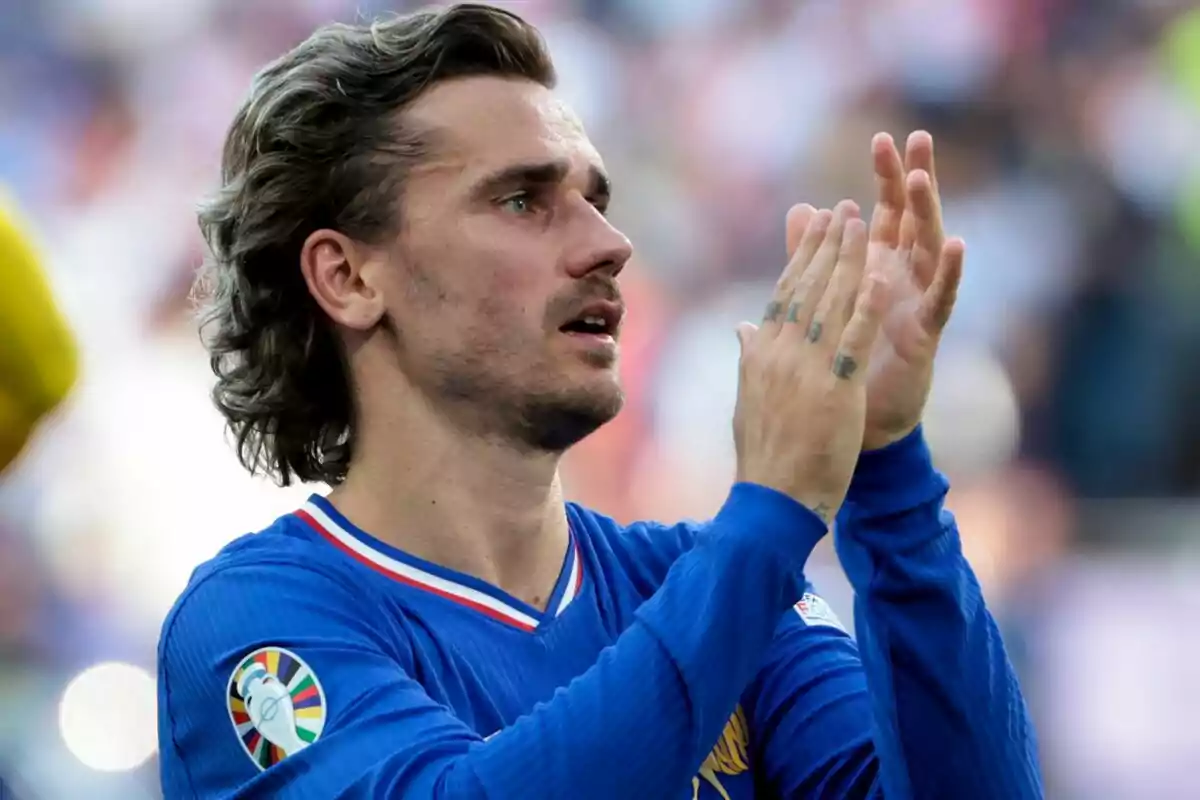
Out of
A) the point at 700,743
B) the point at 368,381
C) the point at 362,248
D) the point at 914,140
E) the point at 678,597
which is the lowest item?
the point at 700,743

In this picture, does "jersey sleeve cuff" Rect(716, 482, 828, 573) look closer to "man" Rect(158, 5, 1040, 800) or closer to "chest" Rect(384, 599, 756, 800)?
"man" Rect(158, 5, 1040, 800)

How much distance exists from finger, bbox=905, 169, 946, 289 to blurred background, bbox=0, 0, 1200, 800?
224 centimetres

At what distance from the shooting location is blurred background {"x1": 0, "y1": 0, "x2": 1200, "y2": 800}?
3.99 metres

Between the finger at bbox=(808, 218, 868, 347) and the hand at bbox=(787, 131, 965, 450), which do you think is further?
the hand at bbox=(787, 131, 965, 450)

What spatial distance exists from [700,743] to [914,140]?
0.70 m

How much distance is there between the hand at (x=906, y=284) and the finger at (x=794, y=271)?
0.24 ft

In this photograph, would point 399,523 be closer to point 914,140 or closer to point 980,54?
point 914,140

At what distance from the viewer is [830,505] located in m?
1.57

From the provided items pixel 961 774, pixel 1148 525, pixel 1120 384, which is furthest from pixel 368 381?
pixel 1120 384

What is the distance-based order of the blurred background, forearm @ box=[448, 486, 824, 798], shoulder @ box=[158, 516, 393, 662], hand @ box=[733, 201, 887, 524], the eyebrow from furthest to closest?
the blurred background
the eyebrow
shoulder @ box=[158, 516, 393, 662]
hand @ box=[733, 201, 887, 524]
forearm @ box=[448, 486, 824, 798]

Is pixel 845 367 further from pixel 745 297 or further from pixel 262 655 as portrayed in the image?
pixel 745 297

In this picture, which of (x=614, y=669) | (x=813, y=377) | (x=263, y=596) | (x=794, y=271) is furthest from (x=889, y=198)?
(x=263, y=596)

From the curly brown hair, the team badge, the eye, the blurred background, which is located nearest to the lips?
the eye

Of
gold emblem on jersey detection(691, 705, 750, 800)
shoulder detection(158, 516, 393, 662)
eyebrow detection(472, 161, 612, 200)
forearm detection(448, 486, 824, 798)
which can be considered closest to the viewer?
forearm detection(448, 486, 824, 798)
